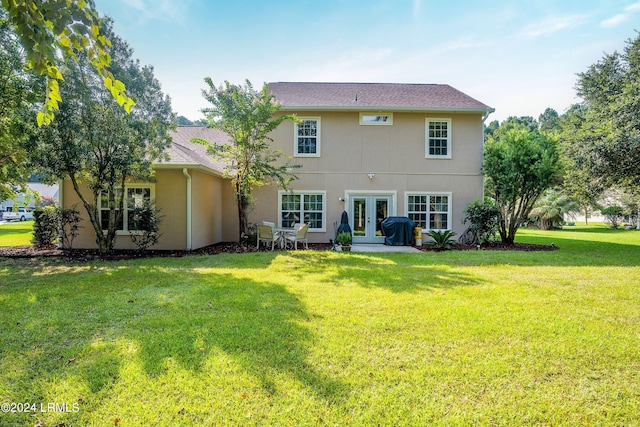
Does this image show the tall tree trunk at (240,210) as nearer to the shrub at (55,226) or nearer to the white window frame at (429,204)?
the shrub at (55,226)

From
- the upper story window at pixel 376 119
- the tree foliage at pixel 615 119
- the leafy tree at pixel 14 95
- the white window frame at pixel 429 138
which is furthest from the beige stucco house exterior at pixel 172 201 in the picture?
the tree foliage at pixel 615 119

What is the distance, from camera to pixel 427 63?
1212 cm

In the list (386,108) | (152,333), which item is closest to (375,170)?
(386,108)

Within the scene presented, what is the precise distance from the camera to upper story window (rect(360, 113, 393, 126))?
13.7m

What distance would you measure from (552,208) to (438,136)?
17552mm

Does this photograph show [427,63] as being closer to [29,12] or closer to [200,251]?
[200,251]

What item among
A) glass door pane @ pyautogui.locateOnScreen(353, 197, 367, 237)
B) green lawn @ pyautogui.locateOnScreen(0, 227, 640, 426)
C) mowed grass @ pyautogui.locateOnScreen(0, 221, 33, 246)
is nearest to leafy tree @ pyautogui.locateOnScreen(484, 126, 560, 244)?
glass door pane @ pyautogui.locateOnScreen(353, 197, 367, 237)

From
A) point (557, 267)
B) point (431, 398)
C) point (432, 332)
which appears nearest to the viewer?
point (431, 398)

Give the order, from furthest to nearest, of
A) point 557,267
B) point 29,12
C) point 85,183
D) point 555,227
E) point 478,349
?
point 555,227 < point 85,183 < point 557,267 < point 478,349 < point 29,12

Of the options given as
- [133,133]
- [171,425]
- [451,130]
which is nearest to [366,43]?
[451,130]

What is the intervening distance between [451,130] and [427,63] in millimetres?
3197

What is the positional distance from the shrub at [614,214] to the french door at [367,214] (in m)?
26.7

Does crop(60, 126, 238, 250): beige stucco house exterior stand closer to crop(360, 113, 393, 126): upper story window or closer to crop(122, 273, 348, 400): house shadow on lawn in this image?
crop(122, 273, 348, 400): house shadow on lawn

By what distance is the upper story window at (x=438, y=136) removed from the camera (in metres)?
13.8
